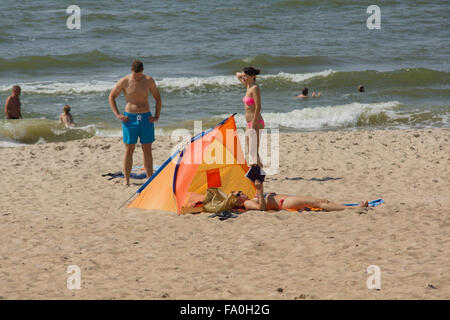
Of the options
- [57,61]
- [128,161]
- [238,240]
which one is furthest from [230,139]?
[57,61]

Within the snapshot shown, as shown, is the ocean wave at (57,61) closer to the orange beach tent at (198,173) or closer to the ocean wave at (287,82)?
the ocean wave at (287,82)

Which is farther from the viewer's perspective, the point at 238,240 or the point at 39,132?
the point at 39,132

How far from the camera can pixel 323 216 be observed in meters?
6.67

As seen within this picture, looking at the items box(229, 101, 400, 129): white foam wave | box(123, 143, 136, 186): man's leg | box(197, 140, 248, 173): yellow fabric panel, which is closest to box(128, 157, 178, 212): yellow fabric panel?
box(197, 140, 248, 173): yellow fabric panel

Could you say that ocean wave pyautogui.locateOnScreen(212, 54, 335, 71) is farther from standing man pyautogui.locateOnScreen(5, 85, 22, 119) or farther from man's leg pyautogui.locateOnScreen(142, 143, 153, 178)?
man's leg pyautogui.locateOnScreen(142, 143, 153, 178)

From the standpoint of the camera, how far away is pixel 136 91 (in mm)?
7773

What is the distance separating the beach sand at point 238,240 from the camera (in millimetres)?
4859

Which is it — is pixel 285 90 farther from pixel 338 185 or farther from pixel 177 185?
pixel 177 185

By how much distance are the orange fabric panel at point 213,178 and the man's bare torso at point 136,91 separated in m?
1.32

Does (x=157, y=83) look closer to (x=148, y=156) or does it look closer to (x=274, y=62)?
(x=274, y=62)

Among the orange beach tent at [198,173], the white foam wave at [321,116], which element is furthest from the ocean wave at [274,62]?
the orange beach tent at [198,173]

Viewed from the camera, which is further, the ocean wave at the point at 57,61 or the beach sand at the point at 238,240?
the ocean wave at the point at 57,61

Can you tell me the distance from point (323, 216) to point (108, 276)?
267 centimetres

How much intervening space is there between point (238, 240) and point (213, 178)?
1593 millimetres
